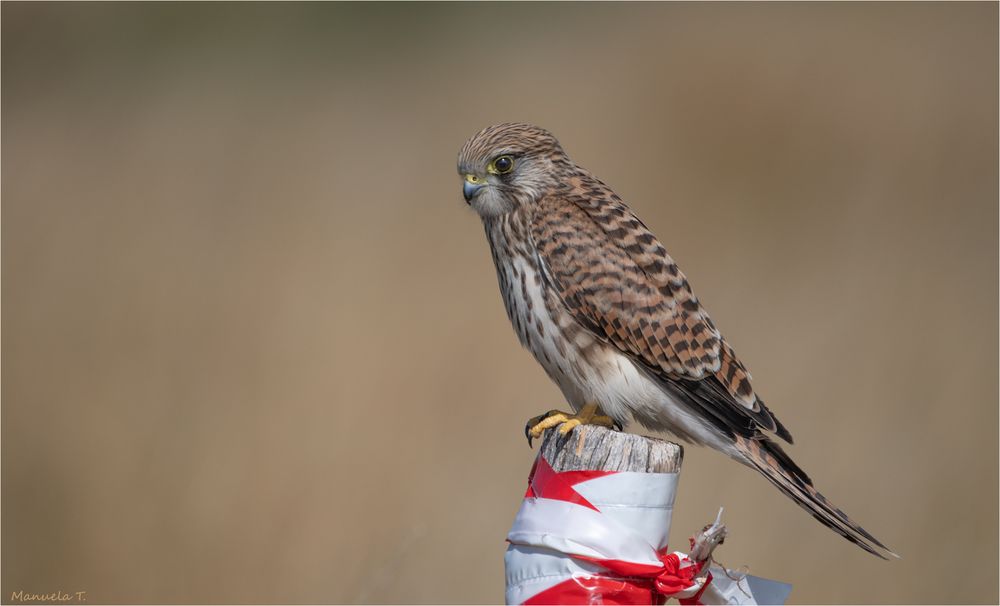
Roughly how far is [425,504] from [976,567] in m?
2.38

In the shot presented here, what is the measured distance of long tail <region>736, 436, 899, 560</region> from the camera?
252 cm

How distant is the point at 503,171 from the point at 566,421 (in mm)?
1065

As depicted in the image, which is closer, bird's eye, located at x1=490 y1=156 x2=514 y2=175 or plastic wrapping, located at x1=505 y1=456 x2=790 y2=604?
plastic wrapping, located at x1=505 y1=456 x2=790 y2=604

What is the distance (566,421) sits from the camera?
2.60 m

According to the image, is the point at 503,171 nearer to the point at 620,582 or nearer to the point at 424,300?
the point at 620,582

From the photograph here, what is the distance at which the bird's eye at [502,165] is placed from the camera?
3.33m

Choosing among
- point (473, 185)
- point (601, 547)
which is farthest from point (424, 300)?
point (601, 547)

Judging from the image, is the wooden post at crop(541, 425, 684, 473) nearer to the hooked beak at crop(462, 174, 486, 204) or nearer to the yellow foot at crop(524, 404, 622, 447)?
the yellow foot at crop(524, 404, 622, 447)

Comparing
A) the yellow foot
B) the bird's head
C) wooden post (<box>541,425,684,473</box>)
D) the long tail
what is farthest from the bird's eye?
wooden post (<box>541,425,684,473</box>)

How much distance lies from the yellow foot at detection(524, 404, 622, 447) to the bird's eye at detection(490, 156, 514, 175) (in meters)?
0.82

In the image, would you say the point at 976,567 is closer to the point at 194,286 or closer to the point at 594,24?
the point at 194,286

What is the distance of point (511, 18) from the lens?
8.57 meters

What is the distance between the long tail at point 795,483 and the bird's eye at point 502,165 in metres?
1.14

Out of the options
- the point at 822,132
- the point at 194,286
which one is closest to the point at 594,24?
the point at 822,132
